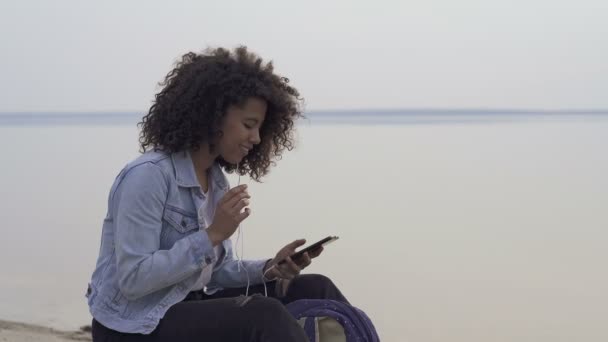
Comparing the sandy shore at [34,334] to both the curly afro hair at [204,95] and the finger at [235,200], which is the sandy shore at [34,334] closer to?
the curly afro hair at [204,95]

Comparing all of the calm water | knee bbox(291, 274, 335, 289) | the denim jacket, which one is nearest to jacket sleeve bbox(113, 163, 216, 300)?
the denim jacket

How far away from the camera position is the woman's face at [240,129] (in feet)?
8.21

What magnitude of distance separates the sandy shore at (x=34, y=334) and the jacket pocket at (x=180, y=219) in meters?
2.01

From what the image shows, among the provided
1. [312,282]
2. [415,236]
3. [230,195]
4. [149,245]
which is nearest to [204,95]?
[230,195]

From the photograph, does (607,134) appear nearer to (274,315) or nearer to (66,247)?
(66,247)

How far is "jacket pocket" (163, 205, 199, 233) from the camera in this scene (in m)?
2.35

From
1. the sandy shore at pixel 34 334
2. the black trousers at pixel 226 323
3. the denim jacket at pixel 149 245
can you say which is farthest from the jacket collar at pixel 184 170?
the sandy shore at pixel 34 334

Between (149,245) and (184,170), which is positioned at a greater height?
(184,170)

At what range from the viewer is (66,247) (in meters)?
6.21

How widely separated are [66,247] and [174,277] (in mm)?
4187

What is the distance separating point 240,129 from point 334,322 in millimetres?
599

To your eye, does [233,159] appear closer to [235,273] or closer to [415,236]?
[235,273]

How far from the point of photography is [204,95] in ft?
8.14

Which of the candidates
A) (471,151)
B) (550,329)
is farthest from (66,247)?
(471,151)
